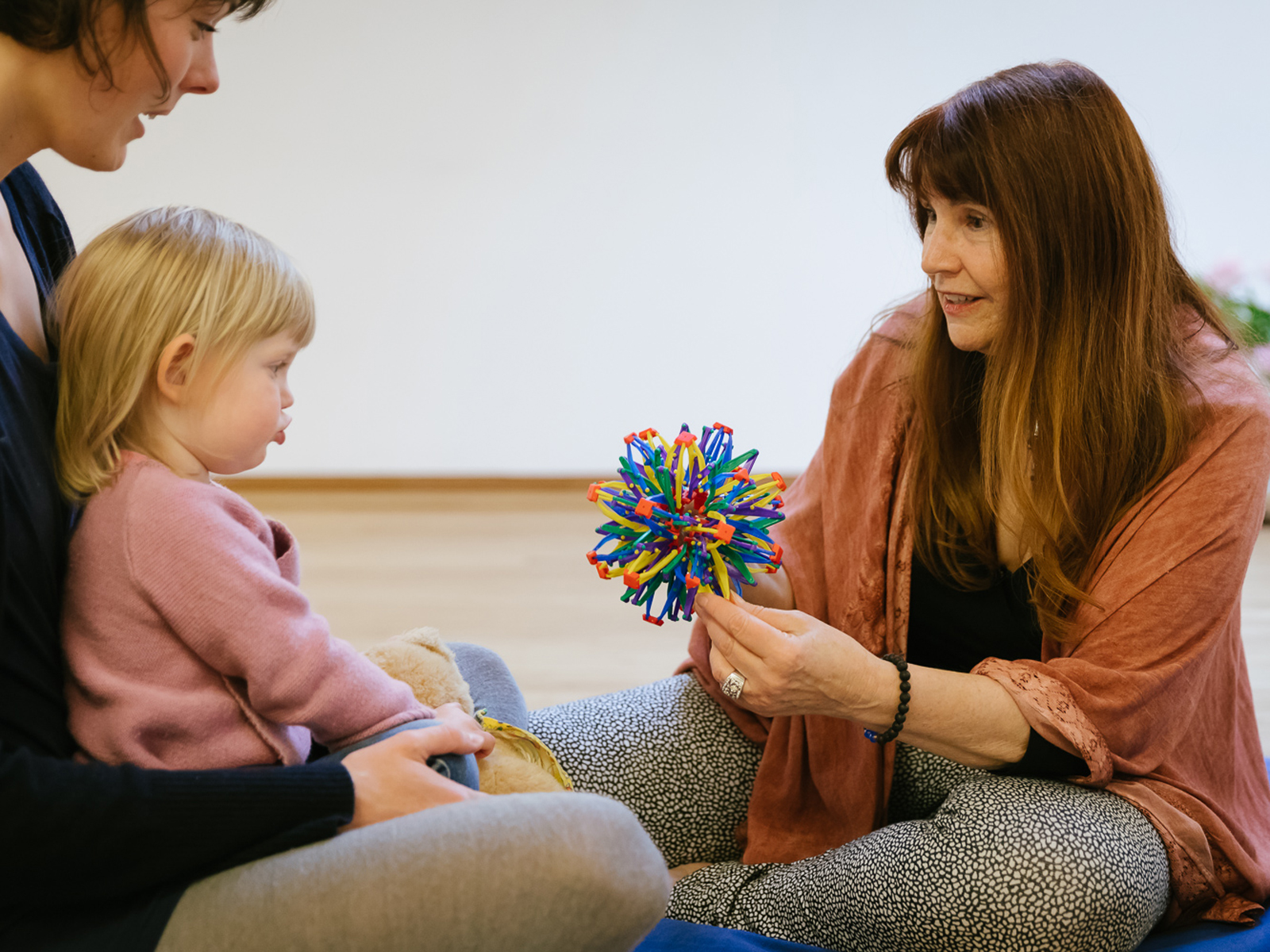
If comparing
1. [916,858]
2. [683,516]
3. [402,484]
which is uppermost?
[683,516]

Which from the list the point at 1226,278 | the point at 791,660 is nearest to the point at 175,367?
the point at 791,660

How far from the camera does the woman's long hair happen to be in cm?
127

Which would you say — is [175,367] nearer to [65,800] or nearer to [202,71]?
[202,71]

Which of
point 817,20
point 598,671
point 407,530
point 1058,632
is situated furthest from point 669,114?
point 1058,632

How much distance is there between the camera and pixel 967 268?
52.4 inches

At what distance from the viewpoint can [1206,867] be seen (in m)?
1.27

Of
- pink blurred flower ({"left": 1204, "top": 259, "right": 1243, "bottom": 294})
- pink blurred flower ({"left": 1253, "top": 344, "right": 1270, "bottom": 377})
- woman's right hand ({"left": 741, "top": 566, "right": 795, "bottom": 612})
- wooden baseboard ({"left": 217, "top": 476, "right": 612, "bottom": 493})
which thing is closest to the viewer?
woman's right hand ({"left": 741, "top": 566, "right": 795, "bottom": 612})

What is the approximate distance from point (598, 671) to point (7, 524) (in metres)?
1.83

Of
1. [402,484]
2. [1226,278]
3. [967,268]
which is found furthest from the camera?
[402,484]

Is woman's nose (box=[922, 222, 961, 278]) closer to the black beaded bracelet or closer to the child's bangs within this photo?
the black beaded bracelet

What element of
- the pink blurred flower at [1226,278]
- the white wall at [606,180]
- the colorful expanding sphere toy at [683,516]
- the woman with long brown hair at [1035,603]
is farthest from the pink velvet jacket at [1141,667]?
the pink blurred flower at [1226,278]

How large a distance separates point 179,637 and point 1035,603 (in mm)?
979

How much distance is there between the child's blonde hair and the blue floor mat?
867 mm

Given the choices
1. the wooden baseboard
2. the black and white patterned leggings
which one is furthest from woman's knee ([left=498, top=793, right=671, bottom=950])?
the wooden baseboard
